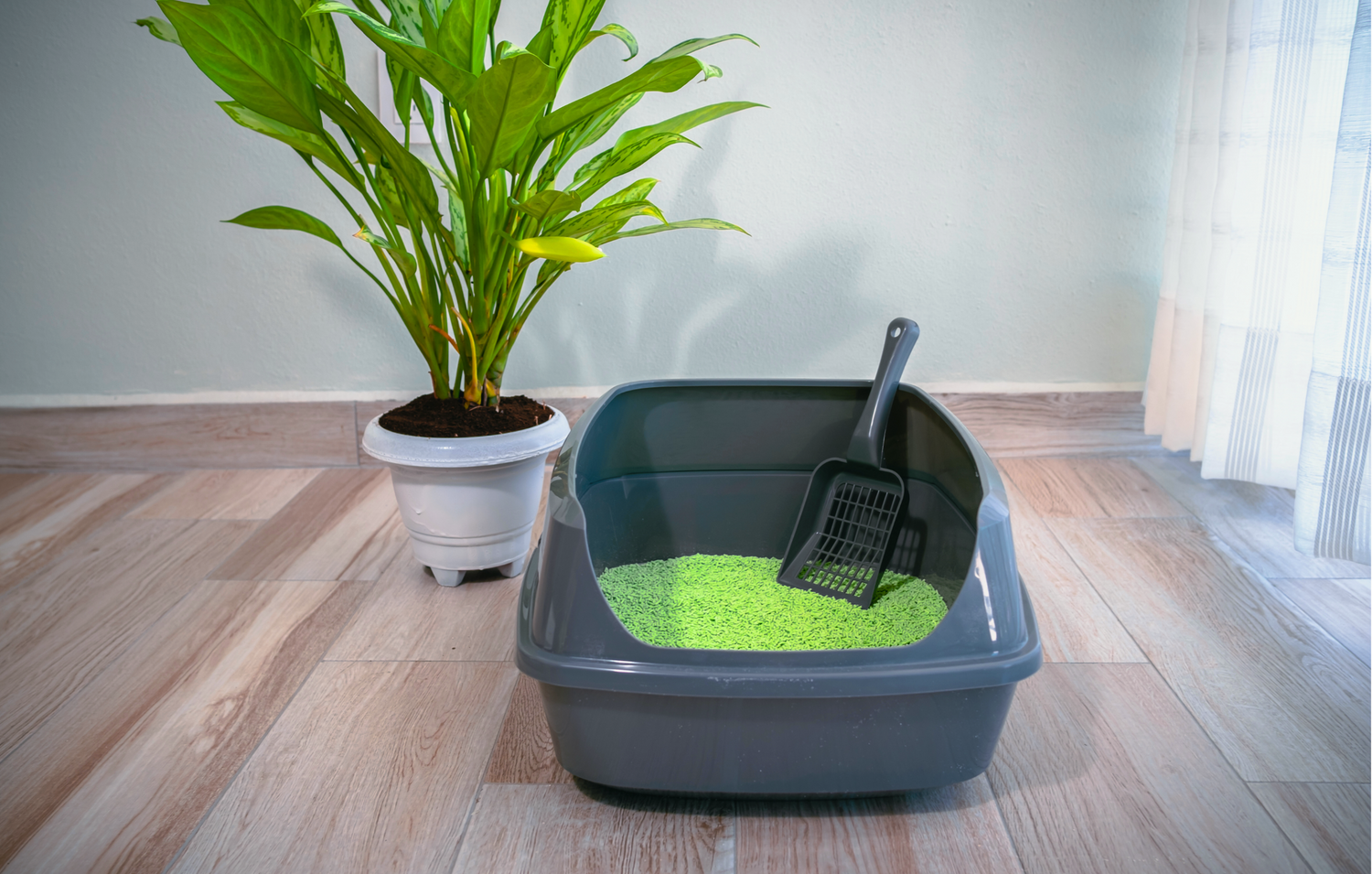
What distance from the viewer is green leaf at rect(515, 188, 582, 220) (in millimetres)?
803

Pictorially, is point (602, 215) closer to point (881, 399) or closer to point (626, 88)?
point (626, 88)

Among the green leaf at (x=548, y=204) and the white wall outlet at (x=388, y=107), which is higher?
the white wall outlet at (x=388, y=107)

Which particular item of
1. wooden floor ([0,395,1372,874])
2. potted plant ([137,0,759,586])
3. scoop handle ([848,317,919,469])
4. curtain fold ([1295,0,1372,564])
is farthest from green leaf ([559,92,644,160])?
curtain fold ([1295,0,1372,564])

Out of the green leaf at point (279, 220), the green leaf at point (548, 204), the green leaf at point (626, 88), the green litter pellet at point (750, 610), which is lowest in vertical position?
the green litter pellet at point (750, 610)

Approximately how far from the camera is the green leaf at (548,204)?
2.63ft

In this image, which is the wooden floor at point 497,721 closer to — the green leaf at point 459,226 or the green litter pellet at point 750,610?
the green litter pellet at point 750,610

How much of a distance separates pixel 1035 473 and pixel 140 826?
1209 millimetres

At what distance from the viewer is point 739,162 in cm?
133

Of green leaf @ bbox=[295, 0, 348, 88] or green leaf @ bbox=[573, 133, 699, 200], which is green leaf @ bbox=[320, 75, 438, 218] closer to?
green leaf @ bbox=[295, 0, 348, 88]

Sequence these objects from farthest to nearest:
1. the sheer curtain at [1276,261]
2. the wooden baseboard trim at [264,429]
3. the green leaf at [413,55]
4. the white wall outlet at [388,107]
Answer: the wooden baseboard trim at [264,429], the white wall outlet at [388,107], the sheer curtain at [1276,261], the green leaf at [413,55]

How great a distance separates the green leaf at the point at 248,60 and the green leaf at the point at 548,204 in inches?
8.3

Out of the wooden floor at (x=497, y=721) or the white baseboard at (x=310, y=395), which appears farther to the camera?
the white baseboard at (x=310, y=395)

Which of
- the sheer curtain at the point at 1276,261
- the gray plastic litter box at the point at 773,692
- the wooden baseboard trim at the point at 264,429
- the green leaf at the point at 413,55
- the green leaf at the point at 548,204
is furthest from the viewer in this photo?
the wooden baseboard trim at the point at 264,429

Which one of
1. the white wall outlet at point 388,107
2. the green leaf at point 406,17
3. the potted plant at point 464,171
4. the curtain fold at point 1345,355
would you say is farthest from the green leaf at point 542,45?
the curtain fold at point 1345,355
